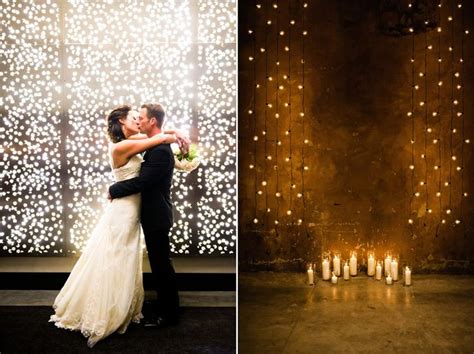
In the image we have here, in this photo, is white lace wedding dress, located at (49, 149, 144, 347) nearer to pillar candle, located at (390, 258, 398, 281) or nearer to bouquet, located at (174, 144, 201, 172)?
bouquet, located at (174, 144, 201, 172)

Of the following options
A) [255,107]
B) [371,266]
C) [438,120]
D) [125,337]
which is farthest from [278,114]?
[125,337]

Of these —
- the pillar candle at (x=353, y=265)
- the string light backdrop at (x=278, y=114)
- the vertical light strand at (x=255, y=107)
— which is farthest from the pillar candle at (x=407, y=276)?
the vertical light strand at (x=255, y=107)

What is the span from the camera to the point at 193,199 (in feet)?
13.6

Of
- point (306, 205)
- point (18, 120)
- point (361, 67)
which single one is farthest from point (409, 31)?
point (18, 120)

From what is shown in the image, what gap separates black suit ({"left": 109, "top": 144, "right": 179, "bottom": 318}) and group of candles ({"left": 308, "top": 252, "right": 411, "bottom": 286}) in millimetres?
1556

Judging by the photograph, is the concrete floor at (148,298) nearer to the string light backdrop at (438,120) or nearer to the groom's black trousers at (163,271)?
the groom's black trousers at (163,271)

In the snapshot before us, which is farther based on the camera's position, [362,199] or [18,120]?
[362,199]

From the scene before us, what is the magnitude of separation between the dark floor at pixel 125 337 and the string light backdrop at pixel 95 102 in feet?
2.86

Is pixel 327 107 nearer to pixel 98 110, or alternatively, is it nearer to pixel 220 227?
pixel 220 227

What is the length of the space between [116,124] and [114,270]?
95 cm

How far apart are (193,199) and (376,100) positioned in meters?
1.94

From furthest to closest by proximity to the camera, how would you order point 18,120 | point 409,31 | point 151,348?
point 409,31, point 18,120, point 151,348

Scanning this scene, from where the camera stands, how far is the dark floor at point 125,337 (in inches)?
113

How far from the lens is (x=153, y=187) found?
312cm
